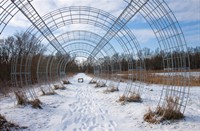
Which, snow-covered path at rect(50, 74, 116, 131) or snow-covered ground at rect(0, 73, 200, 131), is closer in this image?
snow-covered ground at rect(0, 73, 200, 131)

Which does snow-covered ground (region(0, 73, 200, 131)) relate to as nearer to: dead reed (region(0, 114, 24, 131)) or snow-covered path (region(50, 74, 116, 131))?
snow-covered path (region(50, 74, 116, 131))

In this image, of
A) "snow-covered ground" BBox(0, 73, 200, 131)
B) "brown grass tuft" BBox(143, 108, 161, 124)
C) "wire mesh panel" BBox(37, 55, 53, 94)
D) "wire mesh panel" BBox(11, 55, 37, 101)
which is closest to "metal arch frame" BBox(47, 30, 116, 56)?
"wire mesh panel" BBox(37, 55, 53, 94)

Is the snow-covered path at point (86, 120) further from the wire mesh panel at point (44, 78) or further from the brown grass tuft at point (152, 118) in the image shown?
the wire mesh panel at point (44, 78)

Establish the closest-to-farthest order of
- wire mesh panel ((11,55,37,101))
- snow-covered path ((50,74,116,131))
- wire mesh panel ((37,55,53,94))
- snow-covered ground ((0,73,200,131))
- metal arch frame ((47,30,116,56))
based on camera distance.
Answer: snow-covered ground ((0,73,200,131)) < snow-covered path ((50,74,116,131)) < wire mesh panel ((11,55,37,101)) < wire mesh panel ((37,55,53,94)) < metal arch frame ((47,30,116,56))

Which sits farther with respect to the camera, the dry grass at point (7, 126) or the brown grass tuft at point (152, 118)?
the brown grass tuft at point (152, 118)

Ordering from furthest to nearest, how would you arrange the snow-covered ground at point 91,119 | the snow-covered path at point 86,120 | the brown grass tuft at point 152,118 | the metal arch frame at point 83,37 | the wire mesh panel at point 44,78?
the metal arch frame at point 83,37, the wire mesh panel at point 44,78, the snow-covered path at point 86,120, the brown grass tuft at point 152,118, the snow-covered ground at point 91,119

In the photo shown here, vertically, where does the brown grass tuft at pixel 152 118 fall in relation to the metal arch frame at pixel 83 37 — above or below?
below

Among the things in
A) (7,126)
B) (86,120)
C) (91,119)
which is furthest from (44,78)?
(7,126)

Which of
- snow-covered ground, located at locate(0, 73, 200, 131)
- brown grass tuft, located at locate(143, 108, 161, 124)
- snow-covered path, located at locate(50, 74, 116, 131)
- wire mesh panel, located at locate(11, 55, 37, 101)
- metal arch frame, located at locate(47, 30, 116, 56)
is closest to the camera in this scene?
snow-covered ground, located at locate(0, 73, 200, 131)

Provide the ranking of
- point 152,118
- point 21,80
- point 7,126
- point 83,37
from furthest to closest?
point 83,37 → point 21,80 → point 152,118 → point 7,126

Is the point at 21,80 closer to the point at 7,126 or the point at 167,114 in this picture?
the point at 7,126

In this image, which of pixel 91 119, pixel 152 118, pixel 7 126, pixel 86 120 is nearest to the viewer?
pixel 7 126

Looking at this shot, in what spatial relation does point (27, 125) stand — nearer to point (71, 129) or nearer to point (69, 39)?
point (71, 129)

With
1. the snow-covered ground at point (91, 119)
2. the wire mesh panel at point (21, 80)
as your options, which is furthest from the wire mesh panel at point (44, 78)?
the snow-covered ground at point (91, 119)
